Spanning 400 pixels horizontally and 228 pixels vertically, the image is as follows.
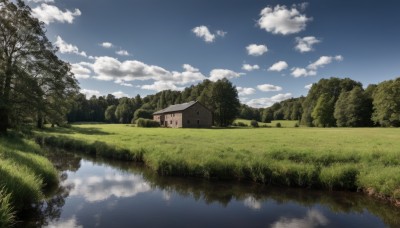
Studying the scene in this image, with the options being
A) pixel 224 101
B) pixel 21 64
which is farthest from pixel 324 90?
pixel 21 64

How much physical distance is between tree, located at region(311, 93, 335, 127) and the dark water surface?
2668 inches

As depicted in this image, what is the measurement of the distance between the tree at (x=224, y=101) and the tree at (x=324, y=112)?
22049 mm

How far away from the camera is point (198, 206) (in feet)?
39.9

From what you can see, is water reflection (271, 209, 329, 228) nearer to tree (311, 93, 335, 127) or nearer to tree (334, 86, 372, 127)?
tree (334, 86, 372, 127)

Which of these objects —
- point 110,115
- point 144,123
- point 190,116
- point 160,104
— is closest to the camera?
point 190,116

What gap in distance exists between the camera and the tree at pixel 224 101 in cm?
7581

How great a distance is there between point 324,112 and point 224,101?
90.9 ft

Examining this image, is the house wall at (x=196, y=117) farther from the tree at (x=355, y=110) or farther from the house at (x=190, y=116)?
the tree at (x=355, y=110)

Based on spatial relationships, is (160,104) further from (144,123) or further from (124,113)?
(144,123)

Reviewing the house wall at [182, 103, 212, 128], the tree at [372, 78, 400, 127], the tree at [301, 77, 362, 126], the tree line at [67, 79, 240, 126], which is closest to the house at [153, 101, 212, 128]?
the house wall at [182, 103, 212, 128]

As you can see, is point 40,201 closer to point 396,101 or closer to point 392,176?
point 392,176

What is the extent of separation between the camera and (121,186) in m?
15.5

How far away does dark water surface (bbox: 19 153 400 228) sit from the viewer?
10282 millimetres

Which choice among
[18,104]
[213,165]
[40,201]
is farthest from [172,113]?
[40,201]
